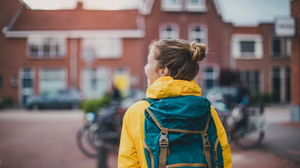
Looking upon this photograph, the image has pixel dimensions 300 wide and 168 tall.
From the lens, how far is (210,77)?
20.9 m

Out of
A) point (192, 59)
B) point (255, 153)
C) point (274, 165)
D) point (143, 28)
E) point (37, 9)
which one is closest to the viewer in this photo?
point (192, 59)

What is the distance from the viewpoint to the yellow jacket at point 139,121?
1.31m

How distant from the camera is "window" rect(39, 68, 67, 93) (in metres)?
17.9

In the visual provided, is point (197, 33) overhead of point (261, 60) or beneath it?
overhead

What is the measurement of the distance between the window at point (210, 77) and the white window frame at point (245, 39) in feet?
8.18

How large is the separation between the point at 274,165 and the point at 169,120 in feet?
12.9

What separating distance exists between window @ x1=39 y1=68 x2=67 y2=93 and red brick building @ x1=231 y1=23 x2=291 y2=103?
1501cm

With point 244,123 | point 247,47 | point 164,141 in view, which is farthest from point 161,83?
point 247,47

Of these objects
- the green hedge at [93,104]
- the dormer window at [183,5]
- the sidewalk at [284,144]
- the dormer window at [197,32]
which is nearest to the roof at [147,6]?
the dormer window at [183,5]

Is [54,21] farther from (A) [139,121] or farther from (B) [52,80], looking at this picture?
(B) [52,80]

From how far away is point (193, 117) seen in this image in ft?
4.18

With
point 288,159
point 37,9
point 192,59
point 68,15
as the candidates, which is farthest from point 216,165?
point 288,159

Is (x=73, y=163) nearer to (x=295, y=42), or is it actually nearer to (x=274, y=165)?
(x=274, y=165)

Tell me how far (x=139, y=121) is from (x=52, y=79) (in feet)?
65.0
